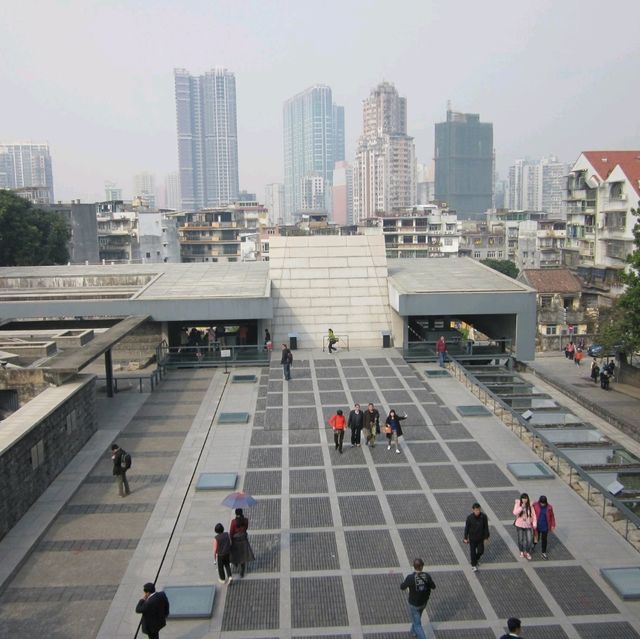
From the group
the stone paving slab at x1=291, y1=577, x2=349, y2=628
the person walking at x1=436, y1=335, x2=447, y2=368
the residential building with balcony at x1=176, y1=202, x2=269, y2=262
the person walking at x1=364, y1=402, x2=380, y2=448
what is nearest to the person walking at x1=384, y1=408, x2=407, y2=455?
the person walking at x1=364, y1=402, x2=380, y2=448

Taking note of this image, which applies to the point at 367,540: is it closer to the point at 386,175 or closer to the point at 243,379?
the point at 243,379

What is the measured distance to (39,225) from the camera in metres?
50.0

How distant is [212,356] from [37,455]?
12.0 metres

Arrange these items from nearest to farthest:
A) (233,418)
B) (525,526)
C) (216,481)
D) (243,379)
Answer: (525,526)
(216,481)
(233,418)
(243,379)

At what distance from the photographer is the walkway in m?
9.73

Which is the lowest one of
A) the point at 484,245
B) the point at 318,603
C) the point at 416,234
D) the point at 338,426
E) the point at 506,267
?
the point at 318,603

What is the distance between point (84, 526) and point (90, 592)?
7.97ft

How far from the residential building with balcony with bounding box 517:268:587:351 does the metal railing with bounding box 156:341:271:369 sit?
31993 millimetres

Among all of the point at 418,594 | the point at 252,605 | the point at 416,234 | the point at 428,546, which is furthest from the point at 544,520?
the point at 416,234

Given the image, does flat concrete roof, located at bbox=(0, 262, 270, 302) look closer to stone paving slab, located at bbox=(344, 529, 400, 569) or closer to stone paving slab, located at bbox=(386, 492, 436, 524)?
stone paving slab, located at bbox=(386, 492, 436, 524)

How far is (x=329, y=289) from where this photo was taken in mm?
29219

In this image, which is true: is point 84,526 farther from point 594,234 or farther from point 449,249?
point 449,249

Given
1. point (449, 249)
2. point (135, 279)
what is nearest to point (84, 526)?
point (135, 279)

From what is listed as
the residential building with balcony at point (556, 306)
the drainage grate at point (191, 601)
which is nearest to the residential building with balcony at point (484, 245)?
the residential building with balcony at point (556, 306)
